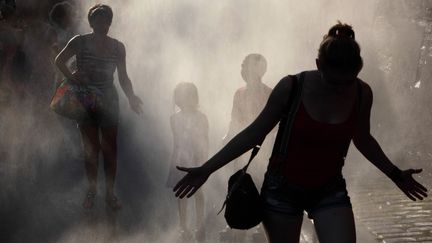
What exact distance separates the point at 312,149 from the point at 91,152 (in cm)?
349

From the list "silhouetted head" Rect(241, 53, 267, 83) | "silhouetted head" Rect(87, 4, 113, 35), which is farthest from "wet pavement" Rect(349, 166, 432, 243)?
"silhouetted head" Rect(87, 4, 113, 35)

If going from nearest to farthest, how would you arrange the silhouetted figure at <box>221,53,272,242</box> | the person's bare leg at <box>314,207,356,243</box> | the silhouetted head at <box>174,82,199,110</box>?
the person's bare leg at <box>314,207,356,243</box>, the silhouetted head at <box>174,82,199,110</box>, the silhouetted figure at <box>221,53,272,242</box>

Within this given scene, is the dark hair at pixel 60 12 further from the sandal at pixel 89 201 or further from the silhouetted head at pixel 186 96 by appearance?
the sandal at pixel 89 201

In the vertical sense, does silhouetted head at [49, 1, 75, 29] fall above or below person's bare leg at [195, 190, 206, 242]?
above

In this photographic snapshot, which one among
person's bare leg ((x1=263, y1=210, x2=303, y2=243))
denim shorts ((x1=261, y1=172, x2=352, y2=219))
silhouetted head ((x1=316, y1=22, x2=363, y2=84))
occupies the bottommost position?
person's bare leg ((x1=263, y1=210, x2=303, y2=243))

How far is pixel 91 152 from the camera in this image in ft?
24.5

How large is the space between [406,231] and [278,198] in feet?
13.5

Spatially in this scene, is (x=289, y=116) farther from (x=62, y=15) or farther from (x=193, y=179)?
(x=62, y=15)

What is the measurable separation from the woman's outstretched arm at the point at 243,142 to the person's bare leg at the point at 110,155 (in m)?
3.08

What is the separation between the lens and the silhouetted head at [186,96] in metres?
8.01

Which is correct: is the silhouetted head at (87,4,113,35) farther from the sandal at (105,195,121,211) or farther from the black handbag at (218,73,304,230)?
the black handbag at (218,73,304,230)

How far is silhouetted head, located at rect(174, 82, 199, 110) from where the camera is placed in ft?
26.3

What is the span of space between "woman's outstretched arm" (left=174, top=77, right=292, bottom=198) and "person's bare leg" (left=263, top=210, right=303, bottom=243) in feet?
1.20

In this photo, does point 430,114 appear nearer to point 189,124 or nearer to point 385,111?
point 385,111
